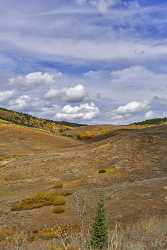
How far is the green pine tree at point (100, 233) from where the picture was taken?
10859mm

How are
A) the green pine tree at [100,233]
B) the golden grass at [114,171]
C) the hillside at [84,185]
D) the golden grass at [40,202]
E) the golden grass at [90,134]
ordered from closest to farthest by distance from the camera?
the green pine tree at [100,233] < the hillside at [84,185] < the golden grass at [40,202] < the golden grass at [114,171] < the golden grass at [90,134]

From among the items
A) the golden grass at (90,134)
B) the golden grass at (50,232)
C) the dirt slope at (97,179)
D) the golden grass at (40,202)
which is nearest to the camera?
the golden grass at (50,232)

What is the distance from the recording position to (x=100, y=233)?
1154 cm

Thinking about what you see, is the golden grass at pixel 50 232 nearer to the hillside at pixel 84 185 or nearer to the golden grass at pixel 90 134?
the hillside at pixel 84 185

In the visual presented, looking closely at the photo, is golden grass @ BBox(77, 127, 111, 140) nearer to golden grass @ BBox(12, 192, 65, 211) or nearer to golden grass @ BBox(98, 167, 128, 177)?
golden grass @ BBox(98, 167, 128, 177)

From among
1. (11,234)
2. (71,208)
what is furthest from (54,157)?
(11,234)

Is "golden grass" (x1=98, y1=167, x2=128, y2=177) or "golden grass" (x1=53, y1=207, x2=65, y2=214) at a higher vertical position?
"golden grass" (x1=98, y1=167, x2=128, y2=177)

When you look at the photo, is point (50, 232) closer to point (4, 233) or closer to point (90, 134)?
point (4, 233)

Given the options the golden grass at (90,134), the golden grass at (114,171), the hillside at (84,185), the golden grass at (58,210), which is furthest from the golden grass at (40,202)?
the golden grass at (90,134)

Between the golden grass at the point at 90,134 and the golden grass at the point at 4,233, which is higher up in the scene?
the golden grass at the point at 90,134

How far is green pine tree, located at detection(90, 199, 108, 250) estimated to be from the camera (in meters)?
10.9

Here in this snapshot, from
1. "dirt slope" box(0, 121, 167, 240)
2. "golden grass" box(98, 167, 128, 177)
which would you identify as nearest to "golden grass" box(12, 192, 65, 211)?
"dirt slope" box(0, 121, 167, 240)

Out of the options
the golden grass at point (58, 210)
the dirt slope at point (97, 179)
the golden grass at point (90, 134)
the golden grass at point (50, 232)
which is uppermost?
the golden grass at point (90, 134)

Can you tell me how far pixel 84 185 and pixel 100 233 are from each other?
32.0 m
